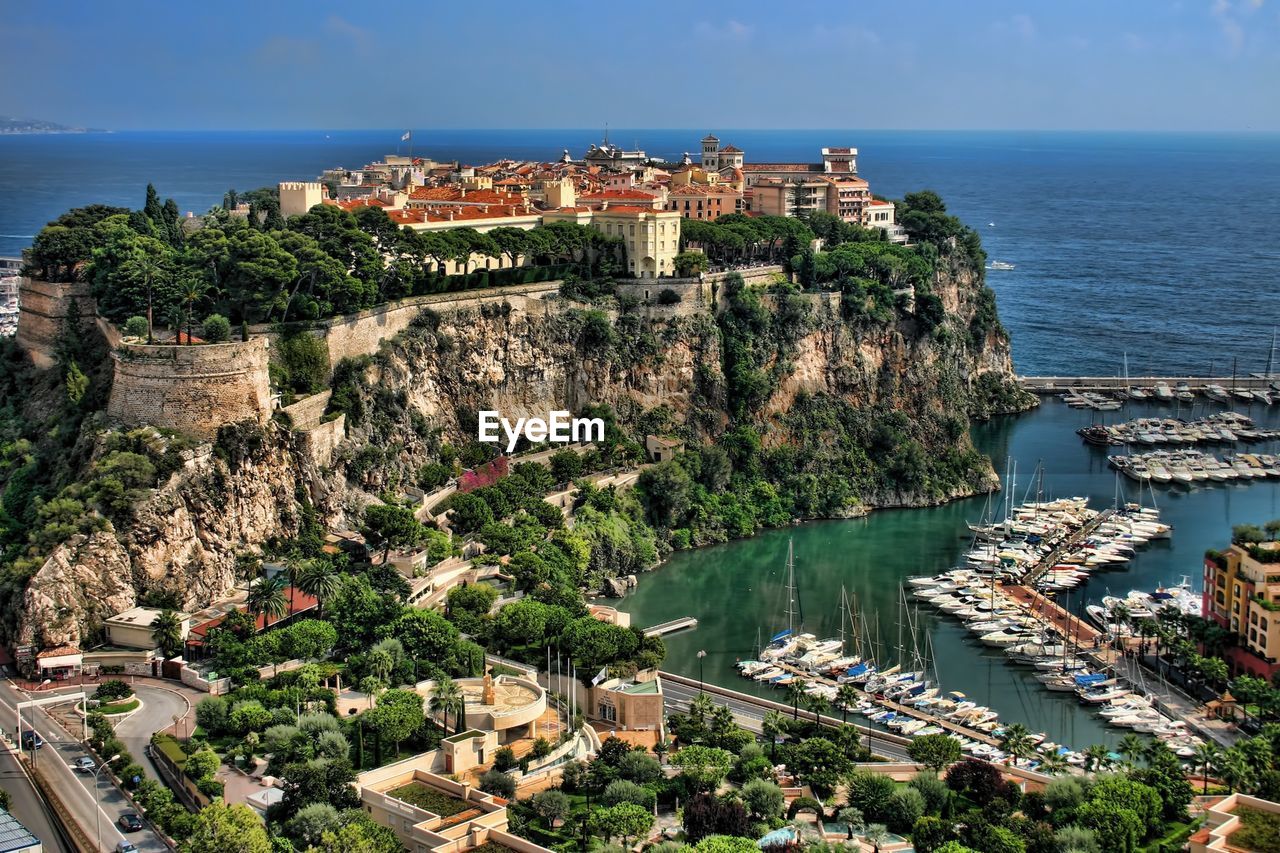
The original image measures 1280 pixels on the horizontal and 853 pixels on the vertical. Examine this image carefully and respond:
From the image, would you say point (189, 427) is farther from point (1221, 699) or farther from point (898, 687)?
point (1221, 699)

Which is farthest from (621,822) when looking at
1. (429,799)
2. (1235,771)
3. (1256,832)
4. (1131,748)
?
(1235,771)

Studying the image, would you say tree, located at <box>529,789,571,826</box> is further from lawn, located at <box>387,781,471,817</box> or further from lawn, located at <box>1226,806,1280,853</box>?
lawn, located at <box>1226,806,1280,853</box>

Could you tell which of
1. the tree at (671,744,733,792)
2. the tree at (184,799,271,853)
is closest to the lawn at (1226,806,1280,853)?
the tree at (671,744,733,792)

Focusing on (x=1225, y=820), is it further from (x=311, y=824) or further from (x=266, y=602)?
(x=266, y=602)

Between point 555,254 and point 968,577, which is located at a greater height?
point 555,254

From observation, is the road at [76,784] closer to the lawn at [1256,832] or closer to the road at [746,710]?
the road at [746,710]

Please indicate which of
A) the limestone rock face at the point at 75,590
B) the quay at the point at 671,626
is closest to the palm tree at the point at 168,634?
the limestone rock face at the point at 75,590

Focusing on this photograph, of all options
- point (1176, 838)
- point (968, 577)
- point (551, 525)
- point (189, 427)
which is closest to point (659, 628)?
point (551, 525)
